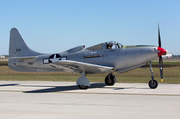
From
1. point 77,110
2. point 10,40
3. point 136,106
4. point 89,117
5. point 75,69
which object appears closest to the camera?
point 89,117

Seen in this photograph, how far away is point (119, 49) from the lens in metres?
15.6

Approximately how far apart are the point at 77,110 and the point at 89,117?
1.21 metres

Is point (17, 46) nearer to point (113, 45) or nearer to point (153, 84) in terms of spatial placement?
point (113, 45)

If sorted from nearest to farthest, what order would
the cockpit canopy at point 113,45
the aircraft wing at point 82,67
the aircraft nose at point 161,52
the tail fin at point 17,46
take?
the aircraft wing at point 82,67 < the aircraft nose at point 161,52 < the cockpit canopy at point 113,45 < the tail fin at point 17,46

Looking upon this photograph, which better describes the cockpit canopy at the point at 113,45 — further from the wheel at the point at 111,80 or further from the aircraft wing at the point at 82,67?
the wheel at the point at 111,80

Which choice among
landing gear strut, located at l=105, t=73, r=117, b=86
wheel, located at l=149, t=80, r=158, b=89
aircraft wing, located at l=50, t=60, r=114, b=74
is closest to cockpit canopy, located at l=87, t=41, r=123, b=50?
aircraft wing, located at l=50, t=60, r=114, b=74

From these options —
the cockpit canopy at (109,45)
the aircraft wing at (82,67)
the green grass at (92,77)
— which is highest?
the cockpit canopy at (109,45)

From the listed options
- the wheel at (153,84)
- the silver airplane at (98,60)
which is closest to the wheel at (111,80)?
the silver airplane at (98,60)

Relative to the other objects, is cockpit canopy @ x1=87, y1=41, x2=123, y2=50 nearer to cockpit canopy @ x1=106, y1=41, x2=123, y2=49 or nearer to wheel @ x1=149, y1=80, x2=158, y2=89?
cockpit canopy @ x1=106, y1=41, x2=123, y2=49

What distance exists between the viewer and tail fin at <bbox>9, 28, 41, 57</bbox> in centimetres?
1906

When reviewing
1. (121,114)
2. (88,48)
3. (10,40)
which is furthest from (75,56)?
(121,114)

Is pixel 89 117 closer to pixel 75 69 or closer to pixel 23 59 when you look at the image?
pixel 75 69

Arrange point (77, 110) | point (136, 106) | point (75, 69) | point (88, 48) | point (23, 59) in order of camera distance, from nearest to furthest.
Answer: point (77, 110) < point (136, 106) < point (75, 69) < point (88, 48) < point (23, 59)

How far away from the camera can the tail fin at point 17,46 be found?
19062mm
